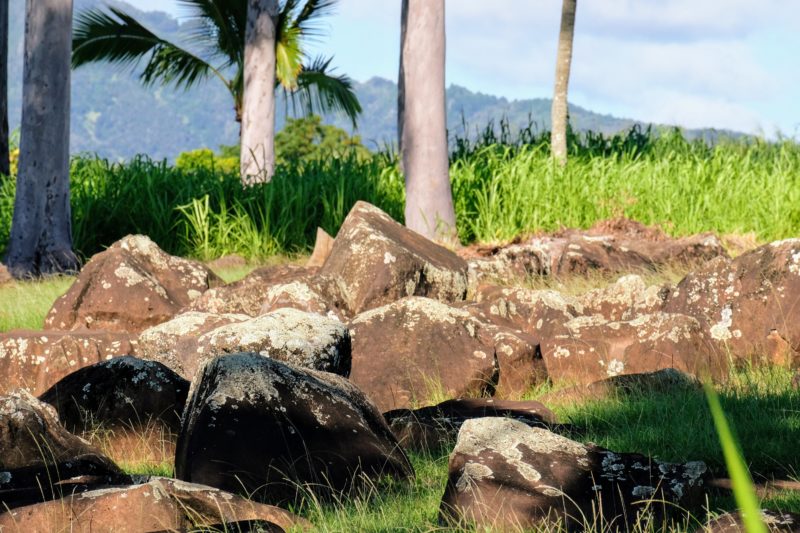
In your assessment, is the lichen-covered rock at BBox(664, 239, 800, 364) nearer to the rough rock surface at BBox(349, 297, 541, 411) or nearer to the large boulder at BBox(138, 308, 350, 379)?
the rough rock surface at BBox(349, 297, 541, 411)

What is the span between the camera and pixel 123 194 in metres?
15.0

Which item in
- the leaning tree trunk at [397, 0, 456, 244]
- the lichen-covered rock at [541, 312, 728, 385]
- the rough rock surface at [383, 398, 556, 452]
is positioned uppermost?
the leaning tree trunk at [397, 0, 456, 244]

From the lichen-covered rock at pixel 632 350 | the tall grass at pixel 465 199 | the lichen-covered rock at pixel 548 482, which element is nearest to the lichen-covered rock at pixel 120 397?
the lichen-covered rock at pixel 548 482

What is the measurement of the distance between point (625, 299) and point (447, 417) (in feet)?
10.4

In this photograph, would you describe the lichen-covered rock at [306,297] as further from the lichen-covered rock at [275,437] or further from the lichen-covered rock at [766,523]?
the lichen-covered rock at [766,523]

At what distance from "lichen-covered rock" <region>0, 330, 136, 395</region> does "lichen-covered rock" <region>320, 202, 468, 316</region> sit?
212cm

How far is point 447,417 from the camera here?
5031 millimetres

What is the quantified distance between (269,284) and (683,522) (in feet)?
18.3

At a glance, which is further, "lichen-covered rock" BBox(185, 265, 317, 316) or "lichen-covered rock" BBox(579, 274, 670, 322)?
"lichen-covered rock" BBox(185, 265, 317, 316)

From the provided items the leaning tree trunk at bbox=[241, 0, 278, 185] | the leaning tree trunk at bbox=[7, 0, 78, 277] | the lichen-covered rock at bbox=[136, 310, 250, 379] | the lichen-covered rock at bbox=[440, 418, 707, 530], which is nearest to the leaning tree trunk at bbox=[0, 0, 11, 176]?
the leaning tree trunk at bbox=[241, 0, 278, 185]

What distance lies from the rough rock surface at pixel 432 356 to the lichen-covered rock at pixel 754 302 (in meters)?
1.33

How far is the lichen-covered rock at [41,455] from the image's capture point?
372 cm

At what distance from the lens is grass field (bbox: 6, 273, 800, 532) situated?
353 cm

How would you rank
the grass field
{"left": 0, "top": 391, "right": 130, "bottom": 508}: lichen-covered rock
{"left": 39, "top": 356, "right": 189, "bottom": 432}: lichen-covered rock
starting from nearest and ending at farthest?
the grass field
{"left": 0, "top": 391, "right": 130, "bottom": 508}: lichen-covered rock
{"left": 39, "top": 356, "right": 189, "bottom": 432}: lichen-covered rock
